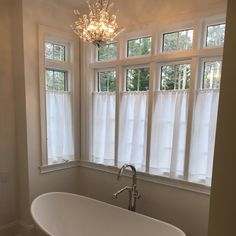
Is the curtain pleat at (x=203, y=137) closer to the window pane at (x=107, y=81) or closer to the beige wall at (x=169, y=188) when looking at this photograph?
the beige wall at (x=169, y=188)

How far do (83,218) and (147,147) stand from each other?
1161 mm

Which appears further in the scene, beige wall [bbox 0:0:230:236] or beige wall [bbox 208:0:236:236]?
beige wall [bbox 0:0:230:236]

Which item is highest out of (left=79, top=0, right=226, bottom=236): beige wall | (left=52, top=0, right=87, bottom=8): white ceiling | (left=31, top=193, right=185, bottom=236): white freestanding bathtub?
(left=52, top=0, right=87, bottom=8): white ceiling

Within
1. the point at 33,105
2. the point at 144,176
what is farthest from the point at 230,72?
the point at 33,105

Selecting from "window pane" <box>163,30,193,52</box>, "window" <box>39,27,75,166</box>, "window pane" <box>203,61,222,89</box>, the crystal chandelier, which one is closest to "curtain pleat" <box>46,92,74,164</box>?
"window" <box>39,27,75,166</box>

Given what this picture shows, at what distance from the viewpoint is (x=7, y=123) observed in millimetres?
2764

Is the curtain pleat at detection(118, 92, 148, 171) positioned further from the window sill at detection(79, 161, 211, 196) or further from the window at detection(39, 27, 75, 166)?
the window at detection(39, 27, 75, 166)

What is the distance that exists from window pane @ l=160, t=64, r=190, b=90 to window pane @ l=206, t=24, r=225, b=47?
0.32 metres

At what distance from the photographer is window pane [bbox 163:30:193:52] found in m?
2.38

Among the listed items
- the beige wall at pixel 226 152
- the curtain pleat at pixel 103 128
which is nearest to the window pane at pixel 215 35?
the curtain pleat at pixel 103 128

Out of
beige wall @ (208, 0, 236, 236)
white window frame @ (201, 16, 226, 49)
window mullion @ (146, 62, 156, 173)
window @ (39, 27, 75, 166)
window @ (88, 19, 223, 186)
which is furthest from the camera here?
window @ (39, 27, 75, 166)

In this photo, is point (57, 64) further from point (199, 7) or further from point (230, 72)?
point (230, 72)

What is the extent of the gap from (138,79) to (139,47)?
402mm

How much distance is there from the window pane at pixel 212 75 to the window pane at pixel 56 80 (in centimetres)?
191
